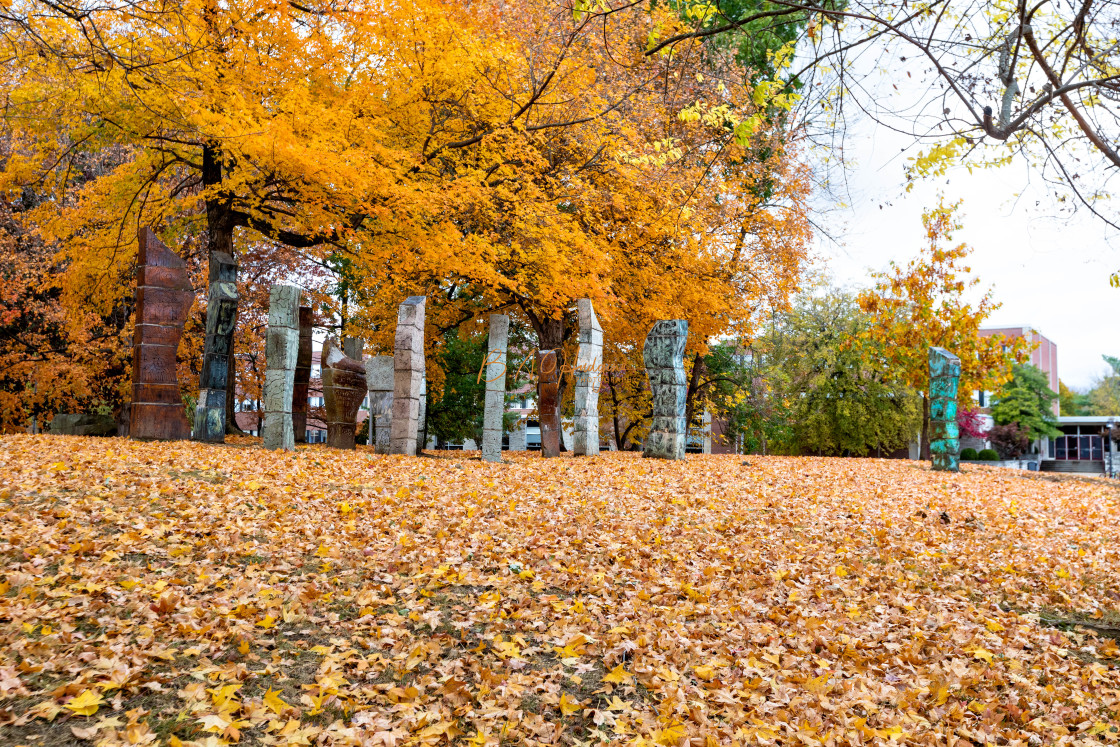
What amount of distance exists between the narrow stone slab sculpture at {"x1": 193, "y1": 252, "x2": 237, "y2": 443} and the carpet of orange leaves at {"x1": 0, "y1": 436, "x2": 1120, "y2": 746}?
515 cm

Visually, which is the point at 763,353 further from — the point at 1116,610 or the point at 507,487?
the point at 1116,610

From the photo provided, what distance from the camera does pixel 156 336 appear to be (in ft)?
45.9

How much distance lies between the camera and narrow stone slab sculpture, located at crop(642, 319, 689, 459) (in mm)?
16203

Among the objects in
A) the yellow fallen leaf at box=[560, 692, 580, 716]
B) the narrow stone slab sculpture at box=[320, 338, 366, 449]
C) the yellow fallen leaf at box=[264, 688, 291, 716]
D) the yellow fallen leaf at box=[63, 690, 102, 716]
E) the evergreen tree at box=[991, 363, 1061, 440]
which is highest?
the evergreen tree at box=[991, 363, 1061, 440]

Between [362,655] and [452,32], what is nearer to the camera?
[362,655]

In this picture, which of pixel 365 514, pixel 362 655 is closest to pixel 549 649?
pixel 362 655

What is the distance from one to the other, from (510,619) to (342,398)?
13.1m

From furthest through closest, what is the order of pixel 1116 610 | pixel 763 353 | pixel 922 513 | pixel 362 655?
1. pixel 763 353
2. pixel 922 513
3. pixel 1116 610
4. pixel 362 655

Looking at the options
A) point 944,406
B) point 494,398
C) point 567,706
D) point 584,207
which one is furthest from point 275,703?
point 944,406

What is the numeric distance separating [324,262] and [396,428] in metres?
11.1

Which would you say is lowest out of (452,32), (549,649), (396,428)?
(549,649)

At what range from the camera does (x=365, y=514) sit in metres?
7.77

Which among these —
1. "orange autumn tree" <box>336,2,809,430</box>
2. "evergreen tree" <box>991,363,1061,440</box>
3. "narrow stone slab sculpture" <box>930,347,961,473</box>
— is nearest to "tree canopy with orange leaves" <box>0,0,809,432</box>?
"orange autumn tree" <box>336,2,809,430</box>

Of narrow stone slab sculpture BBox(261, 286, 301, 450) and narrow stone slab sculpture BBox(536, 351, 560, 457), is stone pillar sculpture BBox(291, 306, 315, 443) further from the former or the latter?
narrow stone slab sculpture BBox(536, 351, 560, 457)
